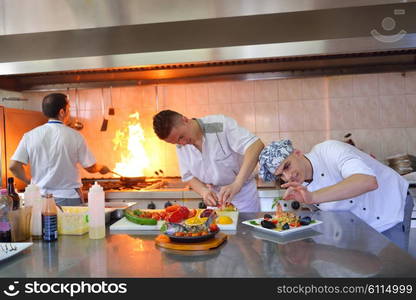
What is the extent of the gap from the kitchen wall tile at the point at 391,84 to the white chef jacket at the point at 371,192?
187 cm

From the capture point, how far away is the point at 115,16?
1853 mm

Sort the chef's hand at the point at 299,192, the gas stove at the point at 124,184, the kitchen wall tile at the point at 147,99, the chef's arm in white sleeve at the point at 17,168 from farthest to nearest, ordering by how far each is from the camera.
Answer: the kitchen wall tile at the point at 147,99, the gas stove at the point at 124,184, the chef's arm in white sleeve at the point at 17,168, the chef's hand at the point at 299,192

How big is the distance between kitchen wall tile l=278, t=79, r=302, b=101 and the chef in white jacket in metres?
1.30

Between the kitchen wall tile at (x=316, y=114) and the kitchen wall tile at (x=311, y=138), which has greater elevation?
the kitchen wall tile at (x=316, y=114)

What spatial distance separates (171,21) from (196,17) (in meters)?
0.13

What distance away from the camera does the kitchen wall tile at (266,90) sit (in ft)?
11.2

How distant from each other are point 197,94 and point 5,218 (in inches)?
93.5

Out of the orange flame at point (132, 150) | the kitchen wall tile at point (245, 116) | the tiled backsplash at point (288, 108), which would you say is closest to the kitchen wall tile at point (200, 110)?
the tiled backsplash at point (288, 108)

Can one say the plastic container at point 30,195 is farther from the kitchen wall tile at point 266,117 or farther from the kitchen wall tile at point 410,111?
Result: the kitchen wall tile at point 410,111

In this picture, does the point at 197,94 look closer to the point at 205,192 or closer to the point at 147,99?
the point at 147,99

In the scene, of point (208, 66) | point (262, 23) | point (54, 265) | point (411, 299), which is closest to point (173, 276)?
point (54, 265)

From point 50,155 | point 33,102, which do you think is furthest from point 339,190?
point 33,102

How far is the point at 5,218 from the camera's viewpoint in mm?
1358

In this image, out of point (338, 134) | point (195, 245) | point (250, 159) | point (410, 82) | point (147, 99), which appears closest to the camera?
point (195, 245)
